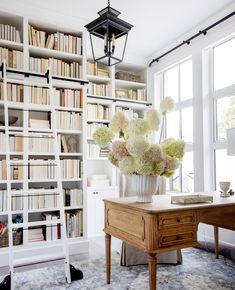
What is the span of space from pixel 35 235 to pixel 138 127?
2.06 m

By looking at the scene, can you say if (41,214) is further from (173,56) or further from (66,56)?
(173,56)

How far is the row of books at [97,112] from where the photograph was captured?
171 inches

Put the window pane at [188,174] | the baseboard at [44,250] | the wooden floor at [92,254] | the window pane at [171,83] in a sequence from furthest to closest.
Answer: the window pane at [171,83], the window pane at [188,174], the baseboard at [44,250], the wooden floor at [92,254]

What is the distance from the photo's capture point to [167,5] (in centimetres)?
331

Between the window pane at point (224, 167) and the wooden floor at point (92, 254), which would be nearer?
the wooden floor at point (92, 254)

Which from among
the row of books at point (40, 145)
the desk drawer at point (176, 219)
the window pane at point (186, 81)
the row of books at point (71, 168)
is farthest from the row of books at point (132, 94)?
the desk drawer at point (176, 219)

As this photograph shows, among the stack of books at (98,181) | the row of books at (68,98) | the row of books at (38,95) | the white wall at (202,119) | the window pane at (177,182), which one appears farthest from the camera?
the window pane at (177,182)

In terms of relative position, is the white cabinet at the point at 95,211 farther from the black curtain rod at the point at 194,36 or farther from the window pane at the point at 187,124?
the black curtain rod at the point at 194,36

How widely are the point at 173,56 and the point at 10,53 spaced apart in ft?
7.91

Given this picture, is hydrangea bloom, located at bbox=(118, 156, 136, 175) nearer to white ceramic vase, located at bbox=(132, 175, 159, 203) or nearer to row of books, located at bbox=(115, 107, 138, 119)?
white ceramic vase, located at bbox=(132, 175, 159, 203)

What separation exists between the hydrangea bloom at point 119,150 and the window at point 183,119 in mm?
2192

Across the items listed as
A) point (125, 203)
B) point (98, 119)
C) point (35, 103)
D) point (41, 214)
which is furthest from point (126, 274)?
point (98, 119)

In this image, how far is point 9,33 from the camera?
129 inches

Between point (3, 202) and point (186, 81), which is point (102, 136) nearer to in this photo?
point (3, 202)
